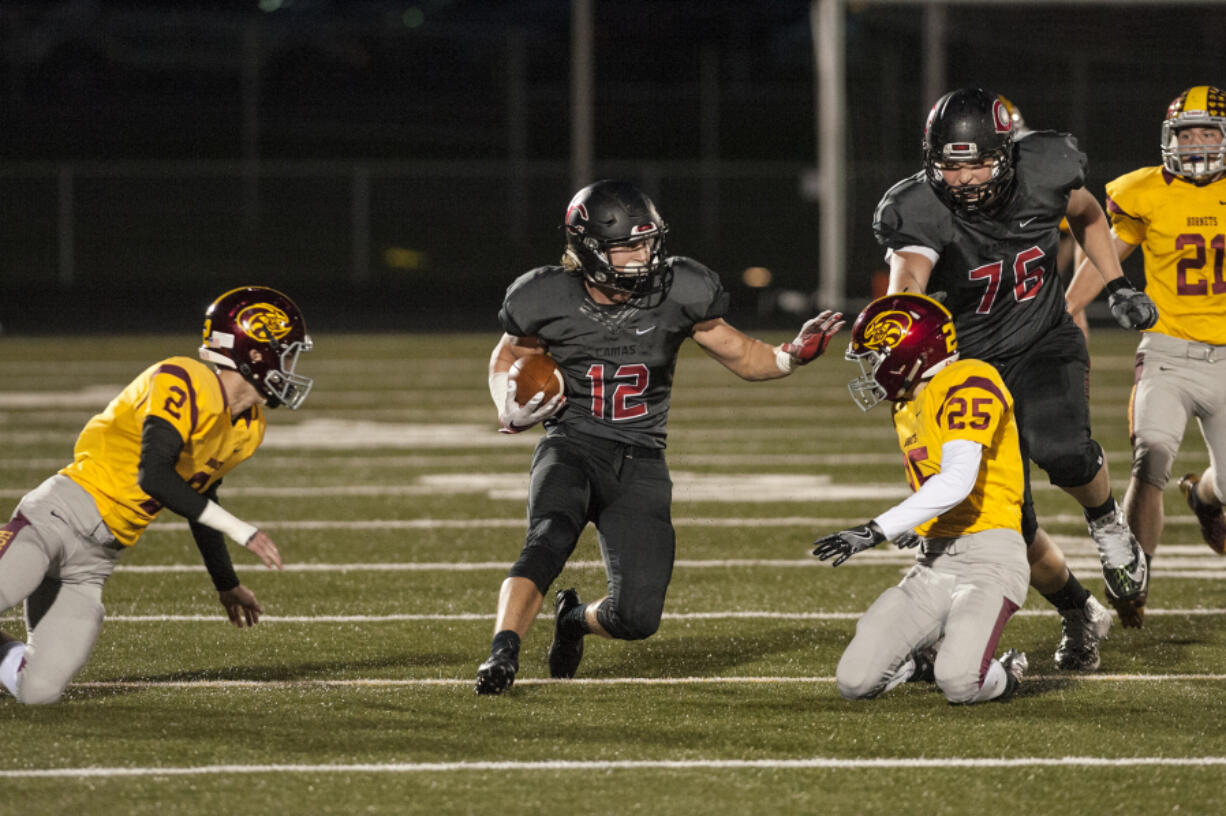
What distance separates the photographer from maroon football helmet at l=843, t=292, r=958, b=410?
4797 mm

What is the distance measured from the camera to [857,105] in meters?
17.2

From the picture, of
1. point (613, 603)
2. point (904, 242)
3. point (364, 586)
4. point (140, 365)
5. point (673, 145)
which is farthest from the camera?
point (673, 145)

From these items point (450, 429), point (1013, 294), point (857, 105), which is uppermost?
point (857, 105)

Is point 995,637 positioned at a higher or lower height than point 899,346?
lower

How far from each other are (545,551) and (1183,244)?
2689 millimetres

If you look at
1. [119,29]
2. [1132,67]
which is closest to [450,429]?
[1132,67]

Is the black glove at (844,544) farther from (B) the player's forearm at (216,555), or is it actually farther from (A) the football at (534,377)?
(B) the player's forearm at (216,555)

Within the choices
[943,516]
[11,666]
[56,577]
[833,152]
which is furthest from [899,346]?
[833,152]

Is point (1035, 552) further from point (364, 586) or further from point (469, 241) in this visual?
point (469, 241)

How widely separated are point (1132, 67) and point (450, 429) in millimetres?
9679

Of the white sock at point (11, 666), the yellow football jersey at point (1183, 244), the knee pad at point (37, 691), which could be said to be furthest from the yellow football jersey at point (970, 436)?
the white sock at point (11, 666)

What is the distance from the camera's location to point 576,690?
5.06 metres

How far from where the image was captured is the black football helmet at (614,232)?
5.15 m

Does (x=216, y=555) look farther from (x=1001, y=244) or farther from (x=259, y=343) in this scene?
(x=1001, y=244)
